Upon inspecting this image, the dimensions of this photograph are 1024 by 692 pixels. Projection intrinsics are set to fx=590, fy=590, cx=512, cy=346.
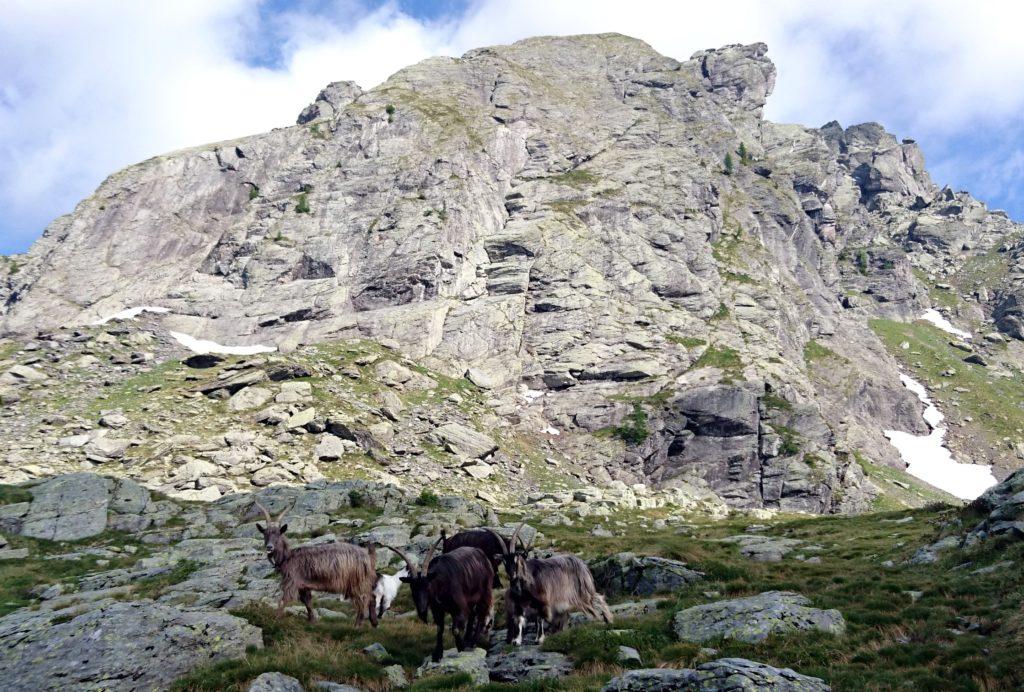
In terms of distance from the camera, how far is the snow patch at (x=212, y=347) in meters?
79.4

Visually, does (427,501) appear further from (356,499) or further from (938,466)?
Answer: (938,466)

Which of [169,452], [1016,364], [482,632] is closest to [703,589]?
[482,632]

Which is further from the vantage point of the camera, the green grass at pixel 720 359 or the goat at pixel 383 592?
the green grass at pixel 720 359

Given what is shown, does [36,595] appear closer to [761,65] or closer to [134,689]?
[134,689]

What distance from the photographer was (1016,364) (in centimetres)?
16588

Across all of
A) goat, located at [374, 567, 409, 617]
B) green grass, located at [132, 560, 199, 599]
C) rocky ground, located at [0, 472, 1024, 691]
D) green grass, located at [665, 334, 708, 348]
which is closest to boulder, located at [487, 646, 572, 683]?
rocky ground, located at [0, 472, 1024, 691]

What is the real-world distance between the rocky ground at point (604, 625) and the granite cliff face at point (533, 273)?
4877 centimetres

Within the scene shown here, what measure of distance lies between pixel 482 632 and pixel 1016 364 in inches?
8185

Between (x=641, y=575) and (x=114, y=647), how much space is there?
15.1 m

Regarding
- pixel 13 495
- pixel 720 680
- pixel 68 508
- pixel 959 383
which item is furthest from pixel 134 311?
pixel 959 383

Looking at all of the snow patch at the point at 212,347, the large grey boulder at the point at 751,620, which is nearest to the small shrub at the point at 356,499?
the large grey boulder at the point at 751,620

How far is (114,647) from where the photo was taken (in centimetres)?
1073

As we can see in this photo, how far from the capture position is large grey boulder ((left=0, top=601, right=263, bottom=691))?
33.8 feet

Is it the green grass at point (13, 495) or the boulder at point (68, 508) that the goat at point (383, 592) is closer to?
the boulder at point (68, 508)
